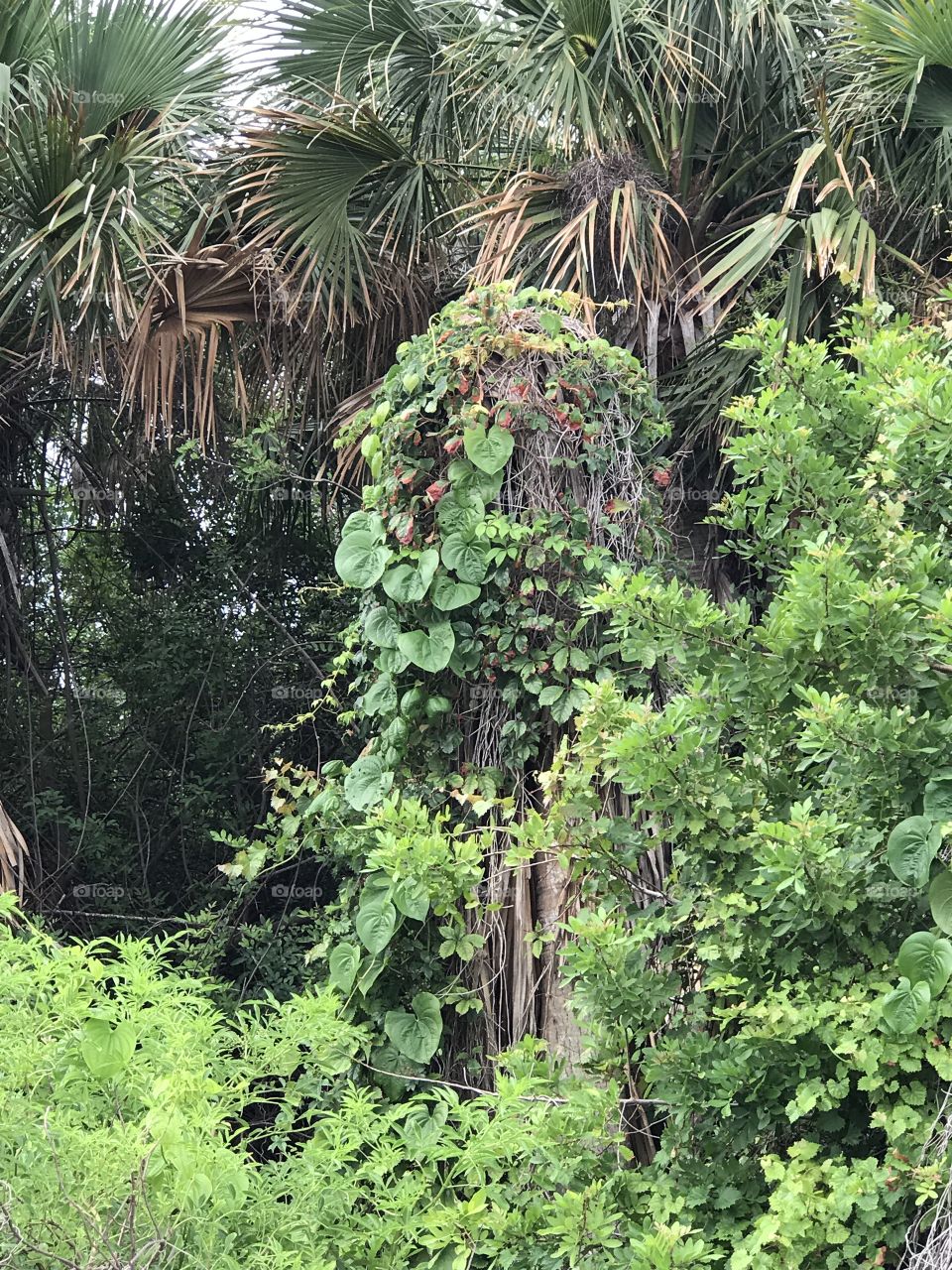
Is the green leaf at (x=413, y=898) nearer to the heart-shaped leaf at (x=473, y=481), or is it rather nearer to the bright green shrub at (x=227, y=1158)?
the bright green shrub at (x=227, y=1158)

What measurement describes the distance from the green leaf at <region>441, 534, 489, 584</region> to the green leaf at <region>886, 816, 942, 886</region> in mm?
1550

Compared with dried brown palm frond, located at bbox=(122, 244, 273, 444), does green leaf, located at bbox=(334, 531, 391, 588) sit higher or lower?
lower

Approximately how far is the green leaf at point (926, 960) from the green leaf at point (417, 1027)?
60.1 inches

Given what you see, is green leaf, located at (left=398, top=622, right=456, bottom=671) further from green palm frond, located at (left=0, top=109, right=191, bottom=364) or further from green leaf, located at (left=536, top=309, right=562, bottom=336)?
green palm frond, located at (left=0, top=109, right=191, bottom=364)

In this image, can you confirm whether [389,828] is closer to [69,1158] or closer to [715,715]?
[715,715]

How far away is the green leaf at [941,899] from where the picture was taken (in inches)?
84.8

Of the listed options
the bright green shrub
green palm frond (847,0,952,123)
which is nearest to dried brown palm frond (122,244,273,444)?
green palm frond (847,0,952,123)

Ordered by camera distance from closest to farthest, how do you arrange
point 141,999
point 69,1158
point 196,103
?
point 69,1158 → point 141,999 → point 196,103

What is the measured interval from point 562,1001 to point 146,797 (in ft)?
12.7

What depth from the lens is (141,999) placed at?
2.43 m

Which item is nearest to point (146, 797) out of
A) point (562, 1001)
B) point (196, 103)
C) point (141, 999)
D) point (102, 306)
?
point (102, 306)

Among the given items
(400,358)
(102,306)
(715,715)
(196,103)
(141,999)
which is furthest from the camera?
(196,103)

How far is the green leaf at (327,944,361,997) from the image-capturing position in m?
3.39

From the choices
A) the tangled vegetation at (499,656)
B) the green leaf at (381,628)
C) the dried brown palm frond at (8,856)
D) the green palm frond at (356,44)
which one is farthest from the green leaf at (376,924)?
the green palm frond at (356,44)
